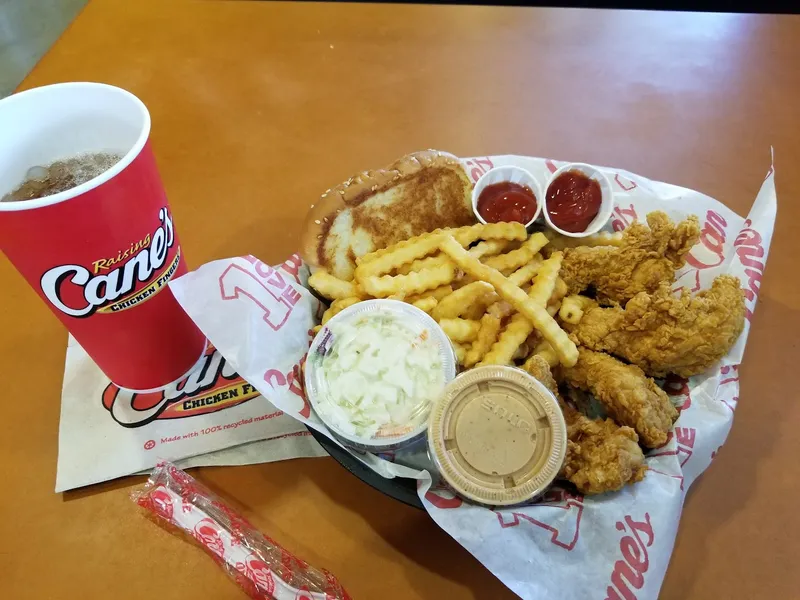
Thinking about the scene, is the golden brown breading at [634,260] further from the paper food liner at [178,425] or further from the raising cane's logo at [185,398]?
the raising cane's logo at [185,398]

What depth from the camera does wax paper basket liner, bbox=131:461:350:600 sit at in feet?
3.84

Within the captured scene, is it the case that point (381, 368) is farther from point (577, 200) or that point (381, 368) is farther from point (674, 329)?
point (577, 200)

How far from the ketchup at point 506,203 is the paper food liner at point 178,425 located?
0.57 metres

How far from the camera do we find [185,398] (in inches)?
58.1

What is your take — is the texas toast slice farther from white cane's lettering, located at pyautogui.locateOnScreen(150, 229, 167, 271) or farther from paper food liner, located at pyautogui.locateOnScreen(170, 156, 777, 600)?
white cane's lettering, located at pyautogui.locateOnScreen(150, 229, 167, 271)

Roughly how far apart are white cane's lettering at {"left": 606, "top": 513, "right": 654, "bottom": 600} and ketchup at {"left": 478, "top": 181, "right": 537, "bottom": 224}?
83 cm

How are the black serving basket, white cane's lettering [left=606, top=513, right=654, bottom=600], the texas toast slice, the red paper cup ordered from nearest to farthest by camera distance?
the red paper cup → white cane's lettering [left=606, top=513, right=654, bottom=600] → the black serving basket → the texas toast slice

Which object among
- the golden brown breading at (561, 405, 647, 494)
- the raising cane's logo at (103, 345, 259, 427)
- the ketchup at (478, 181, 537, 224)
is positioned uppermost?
the ketchup at (478, 181, 537, 224)

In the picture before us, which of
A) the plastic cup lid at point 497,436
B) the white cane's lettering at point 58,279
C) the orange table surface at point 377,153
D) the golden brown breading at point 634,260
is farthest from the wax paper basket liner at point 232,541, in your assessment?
the golden brown breading at point 634,260

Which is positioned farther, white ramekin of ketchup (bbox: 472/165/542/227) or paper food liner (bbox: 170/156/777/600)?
white ramekin of ketchup (bbox: 472/165/542/227)

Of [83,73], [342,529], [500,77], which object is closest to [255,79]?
[83,73]

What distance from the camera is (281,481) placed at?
4.45 ft

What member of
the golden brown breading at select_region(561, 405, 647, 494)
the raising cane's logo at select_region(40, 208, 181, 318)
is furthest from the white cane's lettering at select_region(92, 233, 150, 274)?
the golden brown breading at select_region(561, 405, 647, 494)

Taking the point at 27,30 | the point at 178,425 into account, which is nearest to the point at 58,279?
the point at 178,425
